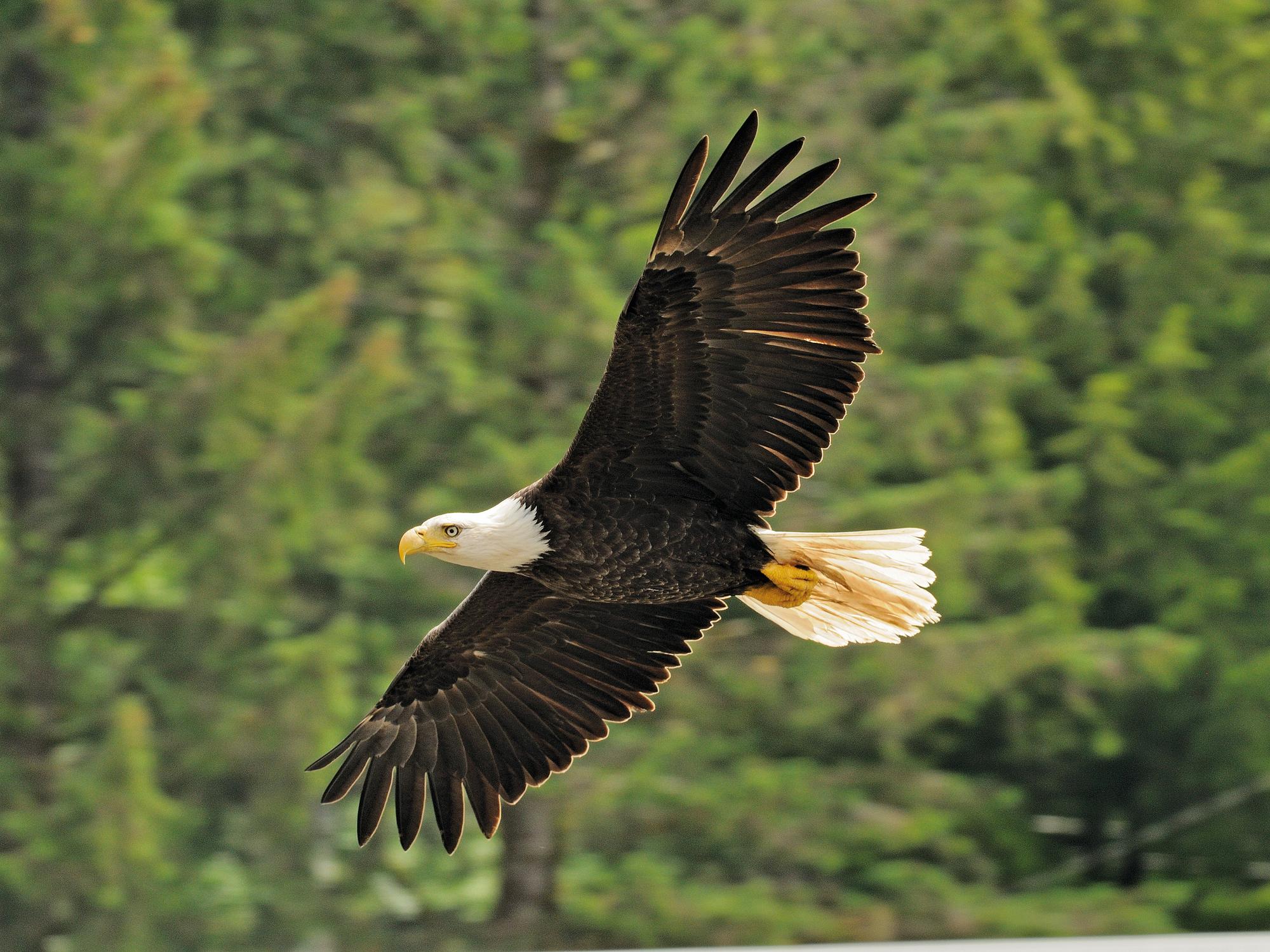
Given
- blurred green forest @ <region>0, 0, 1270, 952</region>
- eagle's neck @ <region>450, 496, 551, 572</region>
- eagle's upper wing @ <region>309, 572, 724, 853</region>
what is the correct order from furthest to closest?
blurred green forest @ <region>0, 0, 1270, 952</region>
eagle's upper wing @ <region>309, 572, 724, 853</region>
eagle's neck @ <region>450, 496, 551, 572</region>

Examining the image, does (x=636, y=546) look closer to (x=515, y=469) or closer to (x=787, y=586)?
(x=787, y=586)

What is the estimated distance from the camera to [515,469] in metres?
8.99

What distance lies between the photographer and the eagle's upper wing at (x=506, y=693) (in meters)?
5.52

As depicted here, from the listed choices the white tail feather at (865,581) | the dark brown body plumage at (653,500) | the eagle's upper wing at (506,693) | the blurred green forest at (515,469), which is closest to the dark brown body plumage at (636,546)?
the dark brown body plumage at (653,500)

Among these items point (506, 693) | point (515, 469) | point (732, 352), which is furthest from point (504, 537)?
point (515, 469)

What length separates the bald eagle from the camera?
15.1 ft

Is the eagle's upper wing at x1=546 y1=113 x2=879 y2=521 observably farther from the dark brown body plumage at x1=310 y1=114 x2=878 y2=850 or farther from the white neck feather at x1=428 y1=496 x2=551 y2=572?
the white neck feather at x1=428 y1=496 x2=551 y2=572

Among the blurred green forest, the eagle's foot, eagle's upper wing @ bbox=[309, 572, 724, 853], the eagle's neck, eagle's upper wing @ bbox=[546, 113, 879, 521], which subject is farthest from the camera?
the blurred green forest

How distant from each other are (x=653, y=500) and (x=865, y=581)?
782mm

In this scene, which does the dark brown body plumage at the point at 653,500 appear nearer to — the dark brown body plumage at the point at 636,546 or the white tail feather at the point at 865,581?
the dark brown body plumage at the point at 636,546

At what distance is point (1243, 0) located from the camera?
428 inches

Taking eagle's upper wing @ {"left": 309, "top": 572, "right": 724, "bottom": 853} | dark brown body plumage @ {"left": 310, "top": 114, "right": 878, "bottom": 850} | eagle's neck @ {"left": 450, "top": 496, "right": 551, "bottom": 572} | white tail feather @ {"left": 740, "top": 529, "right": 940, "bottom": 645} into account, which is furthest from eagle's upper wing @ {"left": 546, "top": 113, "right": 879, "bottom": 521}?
eagle's upper wing @ {"left": 309, "top": 572, "right": 724, "bottom": 853}

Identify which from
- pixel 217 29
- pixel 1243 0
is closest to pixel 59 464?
pixel 217 29

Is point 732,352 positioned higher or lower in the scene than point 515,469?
lower
